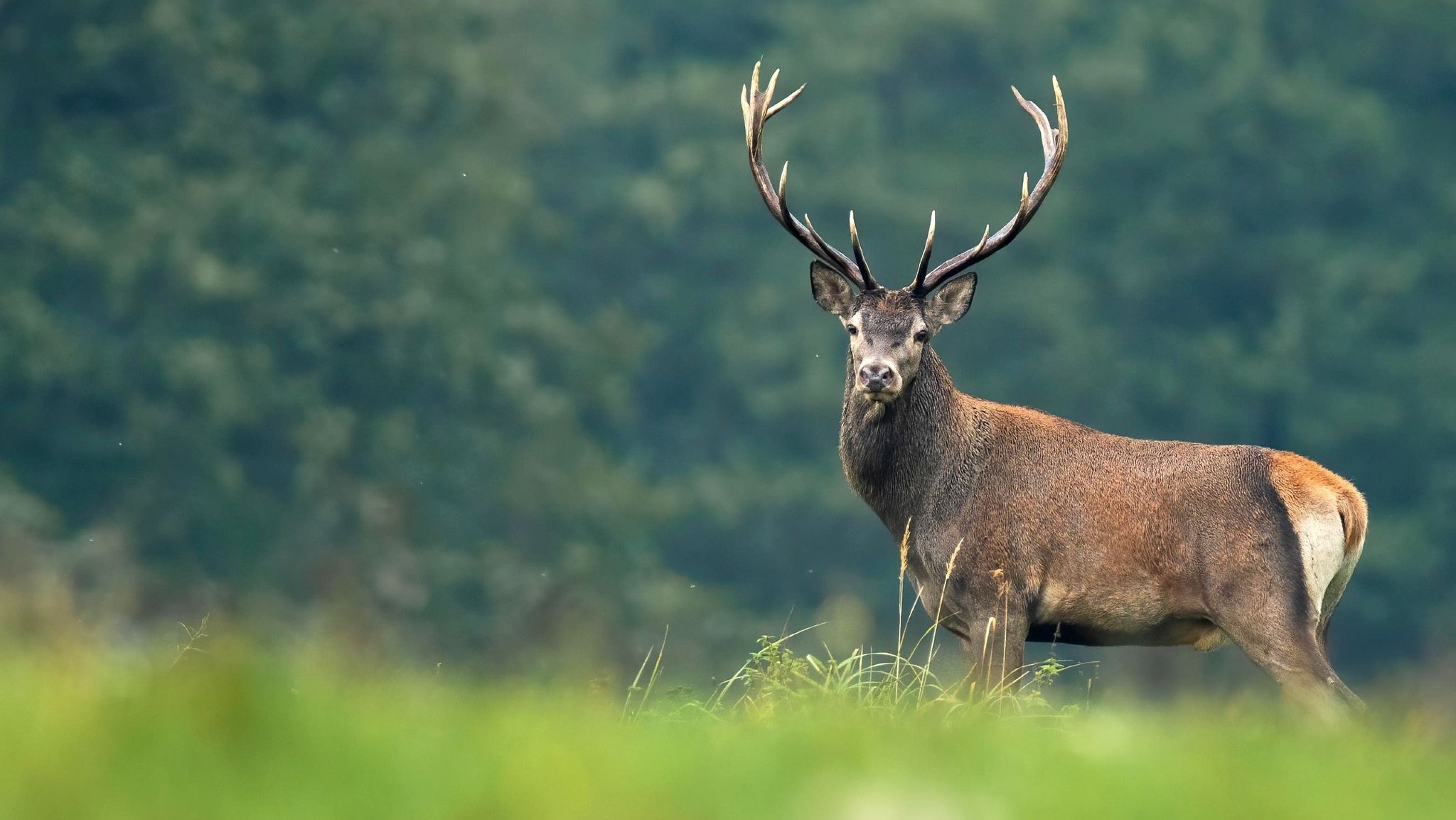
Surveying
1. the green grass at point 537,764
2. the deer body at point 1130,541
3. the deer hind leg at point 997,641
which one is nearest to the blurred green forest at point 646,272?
the deer body at point 1130,541

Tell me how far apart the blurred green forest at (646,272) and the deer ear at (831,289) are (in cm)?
1397

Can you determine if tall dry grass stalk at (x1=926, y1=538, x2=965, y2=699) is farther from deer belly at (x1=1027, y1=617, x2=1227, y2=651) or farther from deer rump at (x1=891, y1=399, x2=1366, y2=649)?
deer belly at (x1=1027, y1=617, x2=1227, y2=651)

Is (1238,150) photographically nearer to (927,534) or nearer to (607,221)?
(607,221)

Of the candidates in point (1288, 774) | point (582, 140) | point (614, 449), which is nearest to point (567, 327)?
point (614, 449)

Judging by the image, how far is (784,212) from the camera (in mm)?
7965

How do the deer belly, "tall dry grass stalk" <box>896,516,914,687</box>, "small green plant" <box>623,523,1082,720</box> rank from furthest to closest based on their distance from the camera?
the deer belly < "tall dry grass stalk" <box>896,516,914,687</box> < "small green plant" <box>623,523,1082,720</box>

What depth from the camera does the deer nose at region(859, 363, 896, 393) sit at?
7250 millimetres

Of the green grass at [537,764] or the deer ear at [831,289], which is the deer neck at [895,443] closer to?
the deer ear at [831,289]

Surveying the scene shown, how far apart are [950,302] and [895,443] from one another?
0.62m

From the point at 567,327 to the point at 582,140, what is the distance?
517cm

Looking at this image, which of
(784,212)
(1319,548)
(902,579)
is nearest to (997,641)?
(902,579)

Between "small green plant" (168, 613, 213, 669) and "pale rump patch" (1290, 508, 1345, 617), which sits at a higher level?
"pale rump patch" (1290, 508, 1345, 617)

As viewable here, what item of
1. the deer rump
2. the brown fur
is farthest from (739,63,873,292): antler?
the deer rump

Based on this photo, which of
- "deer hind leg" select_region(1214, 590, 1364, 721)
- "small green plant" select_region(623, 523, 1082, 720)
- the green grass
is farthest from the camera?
"deer hind leg" select_region(1214, 590, 1364, 721)
